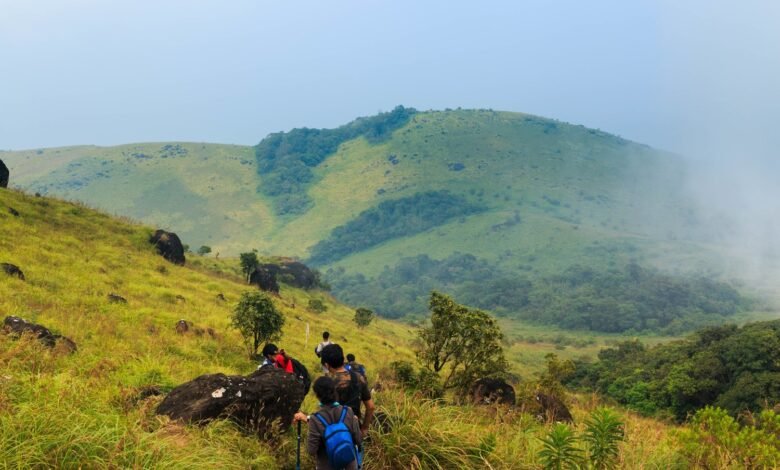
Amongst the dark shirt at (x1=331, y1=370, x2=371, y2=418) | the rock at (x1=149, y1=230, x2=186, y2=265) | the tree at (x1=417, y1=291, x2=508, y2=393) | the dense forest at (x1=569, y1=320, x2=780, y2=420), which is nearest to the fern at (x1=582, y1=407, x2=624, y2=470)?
the dark shirt at (x1=331, y1=370, x2=371, y2=418)

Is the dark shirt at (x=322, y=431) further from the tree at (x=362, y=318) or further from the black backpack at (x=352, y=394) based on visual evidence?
the tree at (x=362, y=318)

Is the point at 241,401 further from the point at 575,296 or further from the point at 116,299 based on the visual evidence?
the point at 575,296

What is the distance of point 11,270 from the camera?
63.9ft

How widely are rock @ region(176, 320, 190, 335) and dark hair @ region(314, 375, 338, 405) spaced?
53.8ft

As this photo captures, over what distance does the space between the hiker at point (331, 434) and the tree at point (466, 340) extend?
14.1 metres

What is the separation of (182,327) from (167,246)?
2063 centimetres

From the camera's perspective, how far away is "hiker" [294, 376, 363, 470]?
204 inches

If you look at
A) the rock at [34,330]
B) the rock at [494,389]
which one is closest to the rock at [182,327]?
the rock at [34,330]

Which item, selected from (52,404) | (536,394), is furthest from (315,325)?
(52,404)

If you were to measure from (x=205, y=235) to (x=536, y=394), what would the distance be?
648 feet

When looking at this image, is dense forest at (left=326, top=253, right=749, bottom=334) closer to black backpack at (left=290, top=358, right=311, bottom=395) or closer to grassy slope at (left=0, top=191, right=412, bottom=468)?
grassy slope at (left=0, top=191, right=412, bottom=468)

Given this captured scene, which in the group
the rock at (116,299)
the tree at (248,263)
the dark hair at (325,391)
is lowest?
the tree at (248,263)

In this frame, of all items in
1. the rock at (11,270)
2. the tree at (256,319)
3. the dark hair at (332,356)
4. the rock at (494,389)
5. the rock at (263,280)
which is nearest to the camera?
the dark hair at (332,356)

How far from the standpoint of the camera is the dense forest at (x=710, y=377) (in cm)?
3328
